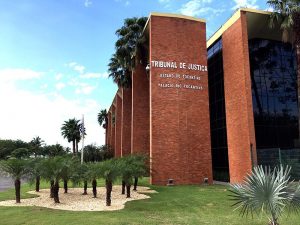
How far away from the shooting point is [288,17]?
2264 centimetres

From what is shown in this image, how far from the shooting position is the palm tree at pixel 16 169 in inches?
648

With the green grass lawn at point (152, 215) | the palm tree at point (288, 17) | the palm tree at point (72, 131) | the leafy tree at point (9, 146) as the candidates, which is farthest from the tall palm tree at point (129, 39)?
the leafy tree at point (9, 146)

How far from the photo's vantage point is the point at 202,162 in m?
26.3

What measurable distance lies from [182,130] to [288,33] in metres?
10.8

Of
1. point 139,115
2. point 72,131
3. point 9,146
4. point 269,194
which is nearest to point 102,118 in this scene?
point 72,131

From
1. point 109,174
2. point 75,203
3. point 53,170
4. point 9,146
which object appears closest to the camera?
point 109,174

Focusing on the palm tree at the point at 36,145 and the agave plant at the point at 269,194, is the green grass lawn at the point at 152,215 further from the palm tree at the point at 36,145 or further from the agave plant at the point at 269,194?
the palm tree at the point at 36,145

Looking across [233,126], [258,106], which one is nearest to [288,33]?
[258,106]

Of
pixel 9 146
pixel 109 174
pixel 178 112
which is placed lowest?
pixel 109 174

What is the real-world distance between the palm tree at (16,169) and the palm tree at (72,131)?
69.2 m

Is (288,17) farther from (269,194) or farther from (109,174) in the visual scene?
(269,194)

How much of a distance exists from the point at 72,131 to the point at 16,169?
229 ft

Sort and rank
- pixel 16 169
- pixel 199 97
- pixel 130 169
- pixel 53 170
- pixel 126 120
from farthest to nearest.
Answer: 1. pixel 126 120
2. pixel 199 97
3. pixel 130 169
4. pixel 16 169
5. pixel 53 170

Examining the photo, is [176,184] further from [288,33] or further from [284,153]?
[288,33]
